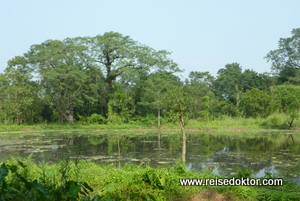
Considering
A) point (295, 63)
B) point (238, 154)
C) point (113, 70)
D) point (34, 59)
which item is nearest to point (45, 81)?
point (34, 59)

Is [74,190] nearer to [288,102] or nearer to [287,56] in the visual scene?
[288,102]

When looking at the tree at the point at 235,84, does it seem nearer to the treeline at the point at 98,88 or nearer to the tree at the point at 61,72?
the treeline at the point at 98,88

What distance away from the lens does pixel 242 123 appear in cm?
2330

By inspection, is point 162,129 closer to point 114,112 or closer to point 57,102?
point 114,112

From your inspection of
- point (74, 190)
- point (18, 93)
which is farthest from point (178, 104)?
point (18, 93)

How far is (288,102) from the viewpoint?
2145 cm

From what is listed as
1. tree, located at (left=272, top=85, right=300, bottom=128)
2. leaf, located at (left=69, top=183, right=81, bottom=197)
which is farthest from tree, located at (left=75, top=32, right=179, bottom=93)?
leaf, located at (left=69, top=183, right=81, bottom=197)

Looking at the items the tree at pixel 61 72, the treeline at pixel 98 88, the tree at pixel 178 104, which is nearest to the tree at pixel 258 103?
the treeline at pixel 98 88

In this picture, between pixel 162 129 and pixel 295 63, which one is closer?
pixel 162 129

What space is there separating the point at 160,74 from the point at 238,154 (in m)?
17.7

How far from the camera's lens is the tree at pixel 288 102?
2064cm

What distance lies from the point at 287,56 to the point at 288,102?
20.5 metres

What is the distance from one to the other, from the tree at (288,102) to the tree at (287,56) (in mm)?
16159

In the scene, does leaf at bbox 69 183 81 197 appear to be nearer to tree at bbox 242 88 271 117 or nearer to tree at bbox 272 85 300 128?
tree at bbox 272 85 300 128
